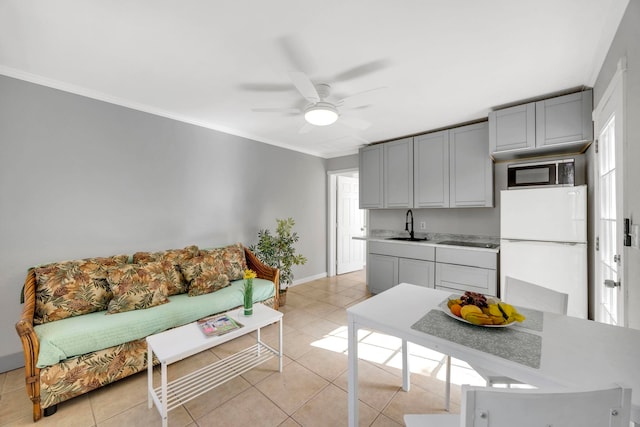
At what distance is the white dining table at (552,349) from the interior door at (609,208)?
748 millimetres

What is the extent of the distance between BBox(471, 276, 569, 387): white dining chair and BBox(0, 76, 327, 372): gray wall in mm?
3215

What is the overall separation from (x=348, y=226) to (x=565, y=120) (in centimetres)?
378

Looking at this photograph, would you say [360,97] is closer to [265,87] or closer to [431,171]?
[265,87]

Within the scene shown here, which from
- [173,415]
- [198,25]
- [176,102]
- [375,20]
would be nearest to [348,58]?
[375,20]

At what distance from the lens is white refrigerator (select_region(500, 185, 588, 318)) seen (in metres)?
2.45

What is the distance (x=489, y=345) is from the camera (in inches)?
39.9

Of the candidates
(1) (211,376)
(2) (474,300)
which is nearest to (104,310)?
(1) (211,376)

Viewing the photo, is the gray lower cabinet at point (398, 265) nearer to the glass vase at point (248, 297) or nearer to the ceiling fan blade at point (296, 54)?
the glass vase at point (248, 297)

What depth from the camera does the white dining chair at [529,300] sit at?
1405 mm

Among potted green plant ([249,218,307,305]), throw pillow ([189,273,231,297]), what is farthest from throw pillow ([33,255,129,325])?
potted green plant ([249,218,307,305])

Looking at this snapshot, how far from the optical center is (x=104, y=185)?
103 inches

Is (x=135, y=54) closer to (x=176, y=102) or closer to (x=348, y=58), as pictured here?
(x=176, y=102)

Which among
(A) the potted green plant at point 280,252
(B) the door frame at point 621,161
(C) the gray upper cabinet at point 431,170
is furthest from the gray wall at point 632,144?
(A) the potted green plant at point 280,252

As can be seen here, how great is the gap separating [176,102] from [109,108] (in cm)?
64
